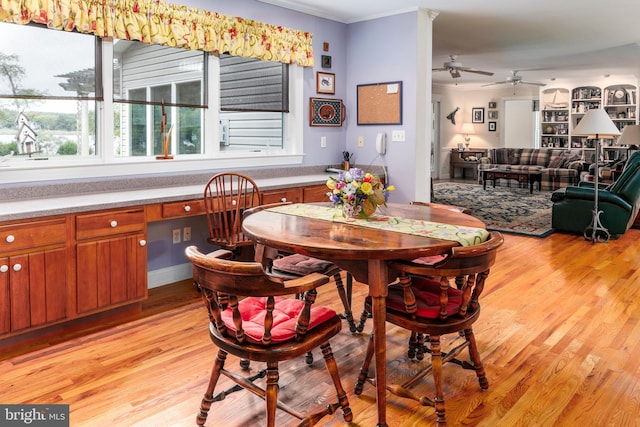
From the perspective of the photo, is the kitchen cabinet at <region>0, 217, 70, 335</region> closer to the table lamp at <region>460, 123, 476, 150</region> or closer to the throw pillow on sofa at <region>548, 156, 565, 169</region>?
the throw pillow on sofa at <region>548, 156, 565, 169</region>

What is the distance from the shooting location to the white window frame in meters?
3.31

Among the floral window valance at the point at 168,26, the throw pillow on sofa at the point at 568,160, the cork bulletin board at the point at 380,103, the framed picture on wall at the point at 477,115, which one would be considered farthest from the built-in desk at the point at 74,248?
the framed picture on wall at the point at 477,115

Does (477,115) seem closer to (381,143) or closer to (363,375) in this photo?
(381,143)

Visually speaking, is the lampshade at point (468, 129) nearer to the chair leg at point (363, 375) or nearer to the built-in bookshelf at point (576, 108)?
the built-in bookshelf at point (576, 108)

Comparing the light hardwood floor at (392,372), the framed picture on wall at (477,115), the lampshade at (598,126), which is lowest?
the light hardwood floor at (392,372)

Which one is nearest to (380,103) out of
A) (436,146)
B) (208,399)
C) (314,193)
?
(314,193)

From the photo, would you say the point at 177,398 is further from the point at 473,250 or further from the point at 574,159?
the point at 574,159

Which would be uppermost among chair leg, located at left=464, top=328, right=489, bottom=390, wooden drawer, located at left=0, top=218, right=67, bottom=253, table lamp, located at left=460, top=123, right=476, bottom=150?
table lamp, located at left=460, top=123, right=476, bottom=150

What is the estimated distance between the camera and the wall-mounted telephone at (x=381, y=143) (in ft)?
16.8

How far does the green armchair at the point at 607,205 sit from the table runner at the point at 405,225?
13.8 feet

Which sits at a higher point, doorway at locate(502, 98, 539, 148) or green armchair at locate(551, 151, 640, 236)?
doorway at locate(502, 98, 539, 148)

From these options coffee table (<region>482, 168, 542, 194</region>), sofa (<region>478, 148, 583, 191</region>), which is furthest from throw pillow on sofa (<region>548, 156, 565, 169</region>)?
coffee table (<region>482, 168, 542, 194</region>)

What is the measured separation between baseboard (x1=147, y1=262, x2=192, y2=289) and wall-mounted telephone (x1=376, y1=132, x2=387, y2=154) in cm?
219

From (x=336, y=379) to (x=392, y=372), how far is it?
1.97 feet
